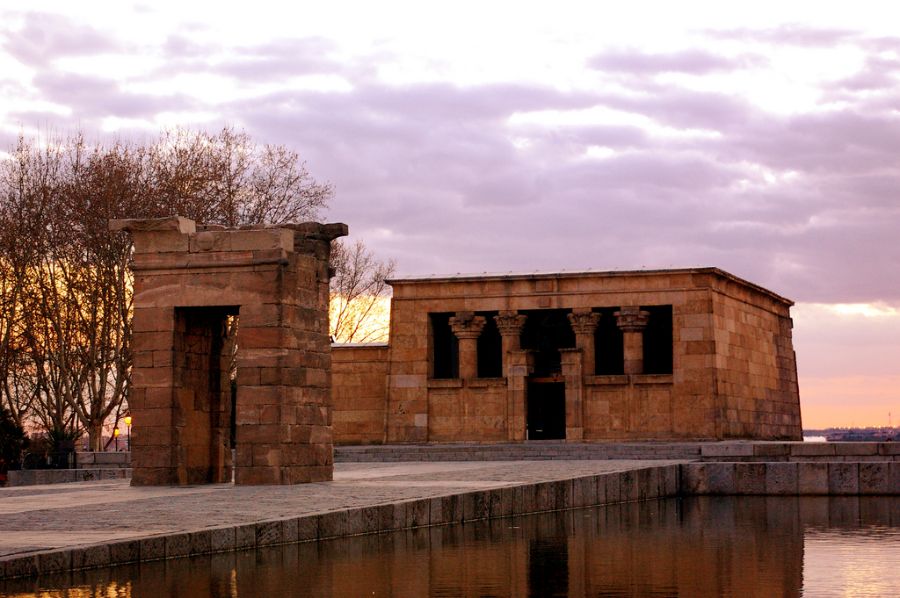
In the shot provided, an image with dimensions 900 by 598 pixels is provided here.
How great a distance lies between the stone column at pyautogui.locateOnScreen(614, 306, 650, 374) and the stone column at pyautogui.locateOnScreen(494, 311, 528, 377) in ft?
10.3

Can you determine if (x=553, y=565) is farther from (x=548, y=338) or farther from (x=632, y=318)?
(x=548, y=338)

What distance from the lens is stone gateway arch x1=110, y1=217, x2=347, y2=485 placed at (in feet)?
75.4

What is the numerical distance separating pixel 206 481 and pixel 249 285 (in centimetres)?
359

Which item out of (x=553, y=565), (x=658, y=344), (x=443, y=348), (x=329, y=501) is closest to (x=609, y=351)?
(x=658, y=344)

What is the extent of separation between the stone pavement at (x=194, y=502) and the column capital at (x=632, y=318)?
17319 mm

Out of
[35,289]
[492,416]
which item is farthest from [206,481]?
[35,289]

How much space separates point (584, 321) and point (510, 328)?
2.39 metres

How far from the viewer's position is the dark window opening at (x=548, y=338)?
48.4m

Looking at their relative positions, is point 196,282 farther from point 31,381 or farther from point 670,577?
point 31,381

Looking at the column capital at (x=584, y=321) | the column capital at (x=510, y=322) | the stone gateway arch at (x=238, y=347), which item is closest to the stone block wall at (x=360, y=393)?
the column capital at (x=510, y=322)

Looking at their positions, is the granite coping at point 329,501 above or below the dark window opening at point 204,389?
below

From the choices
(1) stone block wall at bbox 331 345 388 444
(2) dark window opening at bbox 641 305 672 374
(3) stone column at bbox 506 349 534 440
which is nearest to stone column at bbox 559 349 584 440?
(3) stone column at bbox 506 349 534 440

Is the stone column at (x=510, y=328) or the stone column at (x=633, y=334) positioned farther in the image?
the stone column at (x=510, y=328)

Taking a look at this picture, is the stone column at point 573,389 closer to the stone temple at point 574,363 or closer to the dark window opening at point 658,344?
the stone temple at point 574,363
